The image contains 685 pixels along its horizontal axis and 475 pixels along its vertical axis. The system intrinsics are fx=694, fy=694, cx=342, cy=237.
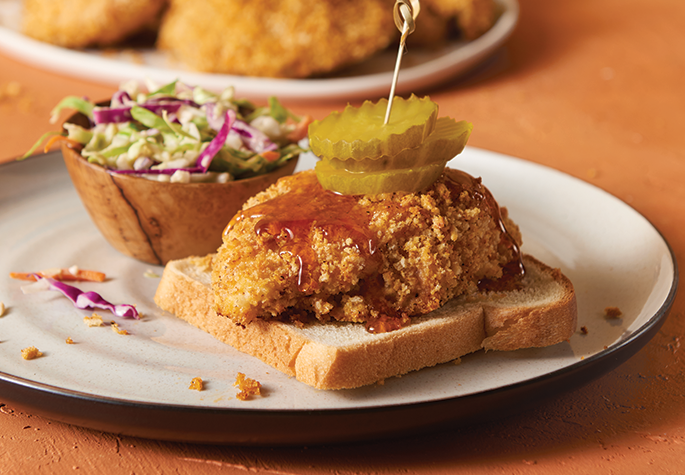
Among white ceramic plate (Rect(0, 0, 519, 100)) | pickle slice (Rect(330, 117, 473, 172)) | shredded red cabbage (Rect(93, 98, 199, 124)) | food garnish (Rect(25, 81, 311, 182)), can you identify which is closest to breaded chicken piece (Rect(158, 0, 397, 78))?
white ceramic plate (Rect(0, 0, 519, 100))

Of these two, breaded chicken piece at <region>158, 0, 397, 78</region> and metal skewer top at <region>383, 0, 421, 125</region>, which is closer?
metal skewer top at <region>383, 0, 421, 125</region>

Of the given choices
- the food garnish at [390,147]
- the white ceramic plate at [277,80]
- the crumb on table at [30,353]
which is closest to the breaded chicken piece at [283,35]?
the white ceramic plate at [277,80]

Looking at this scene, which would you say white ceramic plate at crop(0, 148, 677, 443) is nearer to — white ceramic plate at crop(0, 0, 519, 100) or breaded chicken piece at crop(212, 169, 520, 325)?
breaded chicken piece at crop(212, 169, 520, 325)

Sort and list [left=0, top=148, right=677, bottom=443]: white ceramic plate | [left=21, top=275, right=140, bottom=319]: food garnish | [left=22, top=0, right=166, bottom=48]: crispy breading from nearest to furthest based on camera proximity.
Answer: [left=0, top=148, right=677, bottom=443]: white ceramic plate
[left=21, top=275, right=140, bottom=319]: food garnish
[left=22, top=0, right=166, bottom=48]: crispy breading

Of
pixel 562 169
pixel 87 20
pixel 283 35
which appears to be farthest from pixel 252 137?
pixel 87 20

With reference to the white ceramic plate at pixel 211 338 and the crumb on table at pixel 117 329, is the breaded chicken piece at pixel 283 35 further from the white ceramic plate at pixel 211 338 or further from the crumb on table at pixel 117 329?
the crumb on table at pixel 117 329

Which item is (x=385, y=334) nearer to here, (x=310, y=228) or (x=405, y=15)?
(x=310, y=228)

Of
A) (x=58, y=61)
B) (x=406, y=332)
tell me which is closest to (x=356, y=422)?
(x=406, y=332)

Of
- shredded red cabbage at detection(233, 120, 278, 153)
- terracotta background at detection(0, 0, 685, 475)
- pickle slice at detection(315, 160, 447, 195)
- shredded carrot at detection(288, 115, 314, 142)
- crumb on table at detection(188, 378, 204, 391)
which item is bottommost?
terracotta background at detection(0, 0, 685, 475)
